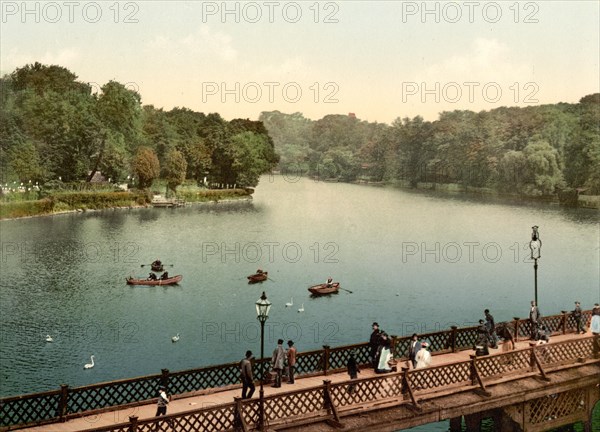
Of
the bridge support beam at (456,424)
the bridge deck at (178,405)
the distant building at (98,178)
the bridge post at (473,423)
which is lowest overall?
the bridge support beam at (456,424)

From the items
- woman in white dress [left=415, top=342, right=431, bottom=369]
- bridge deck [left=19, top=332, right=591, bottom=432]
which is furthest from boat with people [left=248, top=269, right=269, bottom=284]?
woman in white dress [left=415, top=342, right=431, bottom=369]

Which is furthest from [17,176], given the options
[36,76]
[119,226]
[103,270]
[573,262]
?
[573,262]

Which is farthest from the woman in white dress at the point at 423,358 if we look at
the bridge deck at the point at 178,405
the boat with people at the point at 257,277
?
the boat with people at the point at 257,277

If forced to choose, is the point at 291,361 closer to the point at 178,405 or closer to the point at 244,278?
the point at 178,405

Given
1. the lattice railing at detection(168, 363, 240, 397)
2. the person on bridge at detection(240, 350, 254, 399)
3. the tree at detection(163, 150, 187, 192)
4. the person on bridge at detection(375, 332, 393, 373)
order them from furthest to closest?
the tree at detection(163, 150, 187, 192) < the person on bridge at detection(375, 332, 393, 373) < the lattice railing at detection(168, 363, 240, 397) < the person on bridge at detection(240, 350, 254, 399)

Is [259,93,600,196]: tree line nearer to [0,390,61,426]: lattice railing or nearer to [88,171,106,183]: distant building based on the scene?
[88,171,106,183]: distant building

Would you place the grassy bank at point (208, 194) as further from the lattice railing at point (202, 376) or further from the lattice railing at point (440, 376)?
the lattice railing at point (440, 376)
